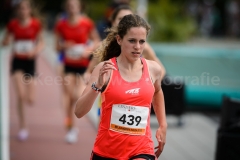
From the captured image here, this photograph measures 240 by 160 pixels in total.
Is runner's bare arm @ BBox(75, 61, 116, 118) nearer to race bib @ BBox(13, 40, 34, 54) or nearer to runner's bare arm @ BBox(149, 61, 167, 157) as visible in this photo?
runner's bare arm @ BBox(149, 61, 167, 157)

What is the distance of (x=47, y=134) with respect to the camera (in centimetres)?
930

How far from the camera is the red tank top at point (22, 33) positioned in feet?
30.1

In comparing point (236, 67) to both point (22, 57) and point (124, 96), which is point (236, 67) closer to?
point (22, 57)

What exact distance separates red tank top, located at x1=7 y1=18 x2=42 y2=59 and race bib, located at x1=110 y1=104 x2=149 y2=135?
203 inches

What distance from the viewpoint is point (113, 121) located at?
4.25 metres

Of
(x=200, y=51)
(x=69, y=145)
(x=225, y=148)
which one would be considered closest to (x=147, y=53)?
(x=225, y=148)

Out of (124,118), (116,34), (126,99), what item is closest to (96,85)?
(126,99)

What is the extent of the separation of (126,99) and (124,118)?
6.9 inches

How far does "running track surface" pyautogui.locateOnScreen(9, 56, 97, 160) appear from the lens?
25.7 ft

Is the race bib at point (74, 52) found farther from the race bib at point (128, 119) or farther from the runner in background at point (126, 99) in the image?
the race bib at point (128, 119)

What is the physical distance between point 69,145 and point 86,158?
1.01m

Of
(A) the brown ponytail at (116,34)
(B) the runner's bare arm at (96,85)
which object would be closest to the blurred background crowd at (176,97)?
(A) the brown ponytail at (116,34)

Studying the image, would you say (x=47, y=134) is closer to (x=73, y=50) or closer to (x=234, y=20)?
(x=73, y=50)

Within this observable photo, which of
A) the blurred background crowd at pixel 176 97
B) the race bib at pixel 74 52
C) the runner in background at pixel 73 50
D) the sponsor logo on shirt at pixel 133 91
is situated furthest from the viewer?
the race bib at pixel 74 52
